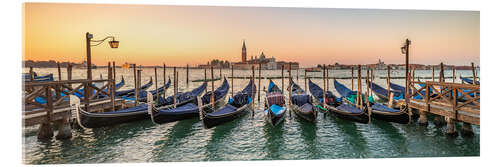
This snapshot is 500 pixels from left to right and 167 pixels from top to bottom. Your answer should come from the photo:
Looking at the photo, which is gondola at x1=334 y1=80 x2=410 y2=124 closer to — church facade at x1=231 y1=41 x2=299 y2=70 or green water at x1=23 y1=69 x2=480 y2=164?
green water at x1=23 y1=69 x2=480 y2=164

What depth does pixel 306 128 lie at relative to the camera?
5.06 metres

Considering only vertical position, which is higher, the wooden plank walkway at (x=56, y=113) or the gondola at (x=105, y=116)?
the wooden plank walkway at (x=56, y=113)

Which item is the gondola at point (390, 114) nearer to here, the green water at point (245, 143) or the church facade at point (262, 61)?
the green water at point (245, 143)

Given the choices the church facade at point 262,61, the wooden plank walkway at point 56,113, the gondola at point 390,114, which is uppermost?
the church facade at point 262,61

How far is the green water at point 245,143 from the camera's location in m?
3.54

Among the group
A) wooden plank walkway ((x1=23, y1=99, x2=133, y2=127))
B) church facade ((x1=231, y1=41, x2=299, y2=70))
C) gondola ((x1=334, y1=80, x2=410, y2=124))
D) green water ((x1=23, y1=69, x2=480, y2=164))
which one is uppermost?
church facade ((x1=231, y1=41, x2=299, y2=70))

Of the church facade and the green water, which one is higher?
the church facade

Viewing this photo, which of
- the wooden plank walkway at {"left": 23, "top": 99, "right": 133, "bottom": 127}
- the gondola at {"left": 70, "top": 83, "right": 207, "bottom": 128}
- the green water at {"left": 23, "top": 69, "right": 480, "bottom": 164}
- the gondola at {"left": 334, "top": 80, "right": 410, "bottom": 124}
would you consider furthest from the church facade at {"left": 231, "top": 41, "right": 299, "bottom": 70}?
the wooden plank walkway at {"left": 23, "top": 99, "right": 133, "bottom": 127}

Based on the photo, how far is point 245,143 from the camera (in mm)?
4141

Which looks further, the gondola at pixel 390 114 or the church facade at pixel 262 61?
the church facade at pixel 262 61

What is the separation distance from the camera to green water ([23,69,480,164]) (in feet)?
11.6

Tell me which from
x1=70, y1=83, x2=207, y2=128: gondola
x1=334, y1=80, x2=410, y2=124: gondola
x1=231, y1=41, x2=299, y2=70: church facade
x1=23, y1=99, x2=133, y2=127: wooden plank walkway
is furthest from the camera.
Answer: x1=231, y1=41, x2=299, y2=70: church facade

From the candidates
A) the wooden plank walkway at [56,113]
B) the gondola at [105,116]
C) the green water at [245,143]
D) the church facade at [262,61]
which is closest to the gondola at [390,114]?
the green water at [245,143]
